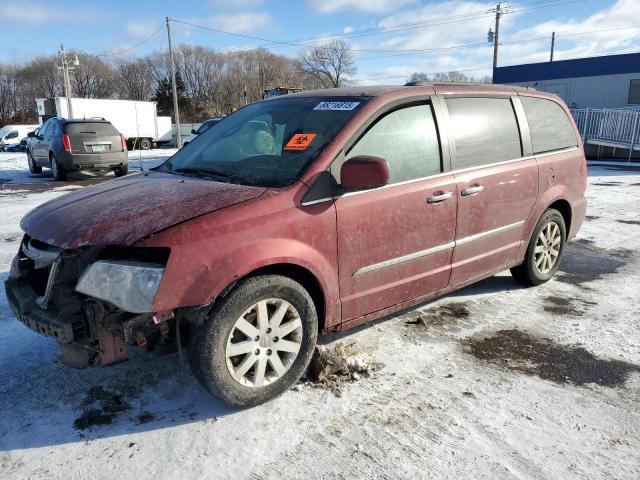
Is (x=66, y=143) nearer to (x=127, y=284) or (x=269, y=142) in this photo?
(x=269, y=142)

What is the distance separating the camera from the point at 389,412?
2738mm

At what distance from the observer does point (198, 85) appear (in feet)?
286

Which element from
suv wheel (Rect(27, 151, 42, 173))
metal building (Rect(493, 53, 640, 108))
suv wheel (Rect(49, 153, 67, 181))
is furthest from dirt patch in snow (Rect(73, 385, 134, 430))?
metal building (Rect(493, 53, 640, 108))

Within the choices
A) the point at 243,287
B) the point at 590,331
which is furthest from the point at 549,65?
the point at 243,287

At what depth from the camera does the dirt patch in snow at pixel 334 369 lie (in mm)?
3057

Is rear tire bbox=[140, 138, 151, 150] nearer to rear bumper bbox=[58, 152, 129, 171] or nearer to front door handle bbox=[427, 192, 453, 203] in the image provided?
rear bumper bbox=[58, 152, 129, 171]

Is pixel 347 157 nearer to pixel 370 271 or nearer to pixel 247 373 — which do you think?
pixel 370 271

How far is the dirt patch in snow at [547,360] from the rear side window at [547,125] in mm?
1754

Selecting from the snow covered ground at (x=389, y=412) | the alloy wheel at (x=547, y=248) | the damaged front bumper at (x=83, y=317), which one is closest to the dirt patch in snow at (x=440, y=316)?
the snow covered ground at (x=389, y=412)

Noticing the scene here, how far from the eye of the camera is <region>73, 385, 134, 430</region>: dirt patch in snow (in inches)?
105

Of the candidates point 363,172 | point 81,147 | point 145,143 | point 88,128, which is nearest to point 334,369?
point 363,172

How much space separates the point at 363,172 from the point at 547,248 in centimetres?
271

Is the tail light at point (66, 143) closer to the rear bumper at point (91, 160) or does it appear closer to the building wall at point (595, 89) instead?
the rear bumper at point (91, 160)

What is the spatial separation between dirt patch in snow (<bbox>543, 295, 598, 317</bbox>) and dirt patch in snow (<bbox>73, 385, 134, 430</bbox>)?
336cm
